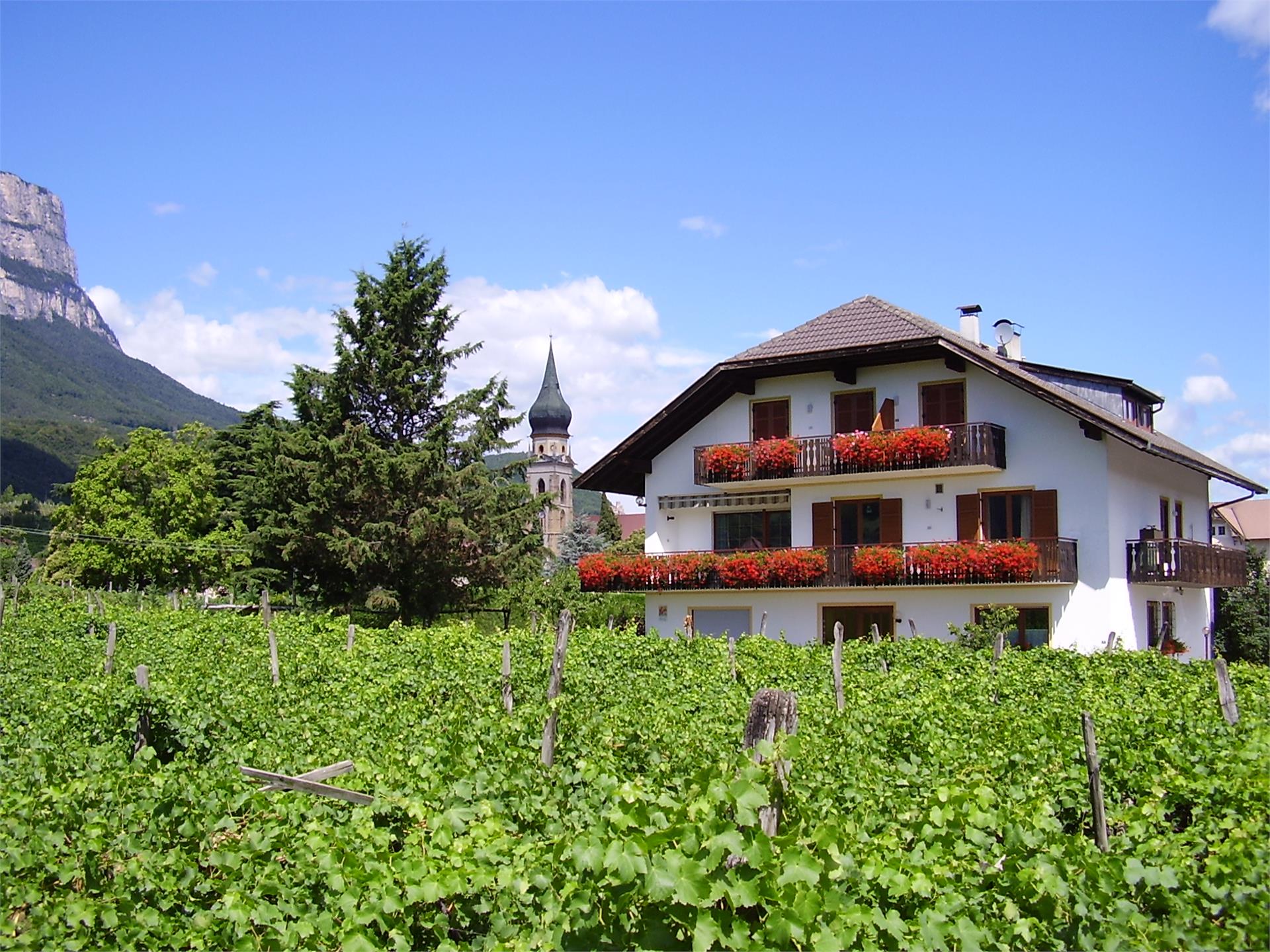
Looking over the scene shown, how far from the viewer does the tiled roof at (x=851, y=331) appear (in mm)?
24234

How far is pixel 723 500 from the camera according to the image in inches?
1036

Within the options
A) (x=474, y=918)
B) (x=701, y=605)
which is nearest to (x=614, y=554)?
(x=701, y=605)

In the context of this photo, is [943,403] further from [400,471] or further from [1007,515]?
[400,471]

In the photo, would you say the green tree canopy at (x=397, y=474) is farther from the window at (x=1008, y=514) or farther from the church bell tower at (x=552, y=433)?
the church bell tower at (x=552, y=433)

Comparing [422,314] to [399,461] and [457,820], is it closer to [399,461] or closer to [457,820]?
[399,461]

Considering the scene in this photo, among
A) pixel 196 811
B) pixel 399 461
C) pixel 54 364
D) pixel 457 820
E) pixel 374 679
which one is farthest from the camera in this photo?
pixel 54 364

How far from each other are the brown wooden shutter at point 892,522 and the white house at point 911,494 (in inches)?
1.2

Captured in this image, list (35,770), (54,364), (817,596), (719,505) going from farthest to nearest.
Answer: (54,364) → (719,505) → (817,596) → (35,770)

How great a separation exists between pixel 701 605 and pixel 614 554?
7.85ft

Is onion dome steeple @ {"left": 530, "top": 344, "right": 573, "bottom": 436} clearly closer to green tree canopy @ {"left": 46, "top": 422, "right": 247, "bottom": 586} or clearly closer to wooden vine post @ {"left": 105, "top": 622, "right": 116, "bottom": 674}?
green tree canopy @ {"left": 46, "top": 422, "right": 247, "bottom": 586}

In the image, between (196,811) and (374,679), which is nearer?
(196,811)

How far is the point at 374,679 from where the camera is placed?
13.8 m

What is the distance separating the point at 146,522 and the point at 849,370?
120ft

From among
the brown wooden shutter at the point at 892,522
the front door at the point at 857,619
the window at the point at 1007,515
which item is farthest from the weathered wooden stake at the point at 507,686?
the window at the point at 1007,515
